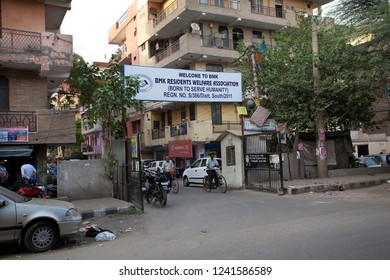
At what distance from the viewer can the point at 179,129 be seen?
3259 cm

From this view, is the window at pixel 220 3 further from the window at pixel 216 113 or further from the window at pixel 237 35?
the window at pixel 216 113

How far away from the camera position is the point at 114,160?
1437 centimetres

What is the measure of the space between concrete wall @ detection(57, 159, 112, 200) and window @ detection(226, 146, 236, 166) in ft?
21.6

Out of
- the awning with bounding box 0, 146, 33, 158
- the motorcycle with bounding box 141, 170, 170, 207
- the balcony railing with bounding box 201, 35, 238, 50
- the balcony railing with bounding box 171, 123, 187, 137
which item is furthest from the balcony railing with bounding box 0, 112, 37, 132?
the balcony railing with bounding box 201, 35, 238, 50

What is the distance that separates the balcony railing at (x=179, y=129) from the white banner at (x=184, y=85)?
45.6 ft

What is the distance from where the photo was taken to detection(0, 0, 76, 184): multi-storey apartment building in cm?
1527

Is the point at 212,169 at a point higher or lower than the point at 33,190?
higher

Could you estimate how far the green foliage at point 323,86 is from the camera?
18.3 m

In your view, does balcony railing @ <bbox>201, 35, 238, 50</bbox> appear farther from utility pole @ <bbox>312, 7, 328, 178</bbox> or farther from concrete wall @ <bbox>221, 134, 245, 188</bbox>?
concrete wall @ <bbox>221, 134, 245, 188</bbox>

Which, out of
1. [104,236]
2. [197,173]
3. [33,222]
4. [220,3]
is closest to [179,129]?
[220,3]

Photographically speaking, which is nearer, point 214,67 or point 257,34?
point 214,67

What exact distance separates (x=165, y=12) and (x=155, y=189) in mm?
24369

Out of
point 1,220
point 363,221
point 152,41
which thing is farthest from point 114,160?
point 152,41

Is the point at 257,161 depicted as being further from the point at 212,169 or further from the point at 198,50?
the point at 198,50
